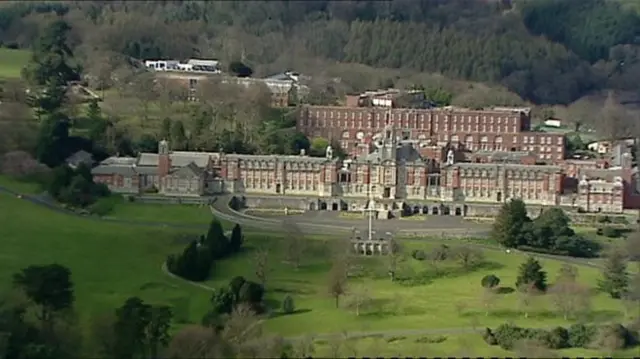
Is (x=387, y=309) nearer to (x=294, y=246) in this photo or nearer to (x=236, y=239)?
(x=294, y=246)

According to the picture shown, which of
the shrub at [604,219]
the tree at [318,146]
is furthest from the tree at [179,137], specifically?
the shrub at [604,219]

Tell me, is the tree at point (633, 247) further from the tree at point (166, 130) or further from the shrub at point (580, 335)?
the tree at point (166, 130)

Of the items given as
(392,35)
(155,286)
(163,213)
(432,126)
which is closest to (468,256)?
(155,286)

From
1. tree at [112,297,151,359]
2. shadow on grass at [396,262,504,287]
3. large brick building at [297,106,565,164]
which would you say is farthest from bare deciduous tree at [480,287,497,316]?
large brick building at [297,106,565,164]

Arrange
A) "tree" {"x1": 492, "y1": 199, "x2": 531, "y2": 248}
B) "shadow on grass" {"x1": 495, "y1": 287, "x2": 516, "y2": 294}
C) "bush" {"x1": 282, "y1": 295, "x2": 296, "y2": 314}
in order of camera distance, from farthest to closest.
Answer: "tree" {"x1": 492, "y1": 199, "x2": 531, "y2": 248}
"shadow on grass" {"x1": 495, "y1": 287, "x2": 516, "y2": 294}
"bush" {"x1": 282, "y1": 295, "x2": 296, "y2": 314}

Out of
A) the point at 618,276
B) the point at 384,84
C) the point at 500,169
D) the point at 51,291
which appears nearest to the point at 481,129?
the point at 500,169

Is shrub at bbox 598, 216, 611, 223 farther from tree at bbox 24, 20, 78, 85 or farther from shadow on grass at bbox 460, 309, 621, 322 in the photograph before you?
tree at bbox 24, 20, 78, 85
